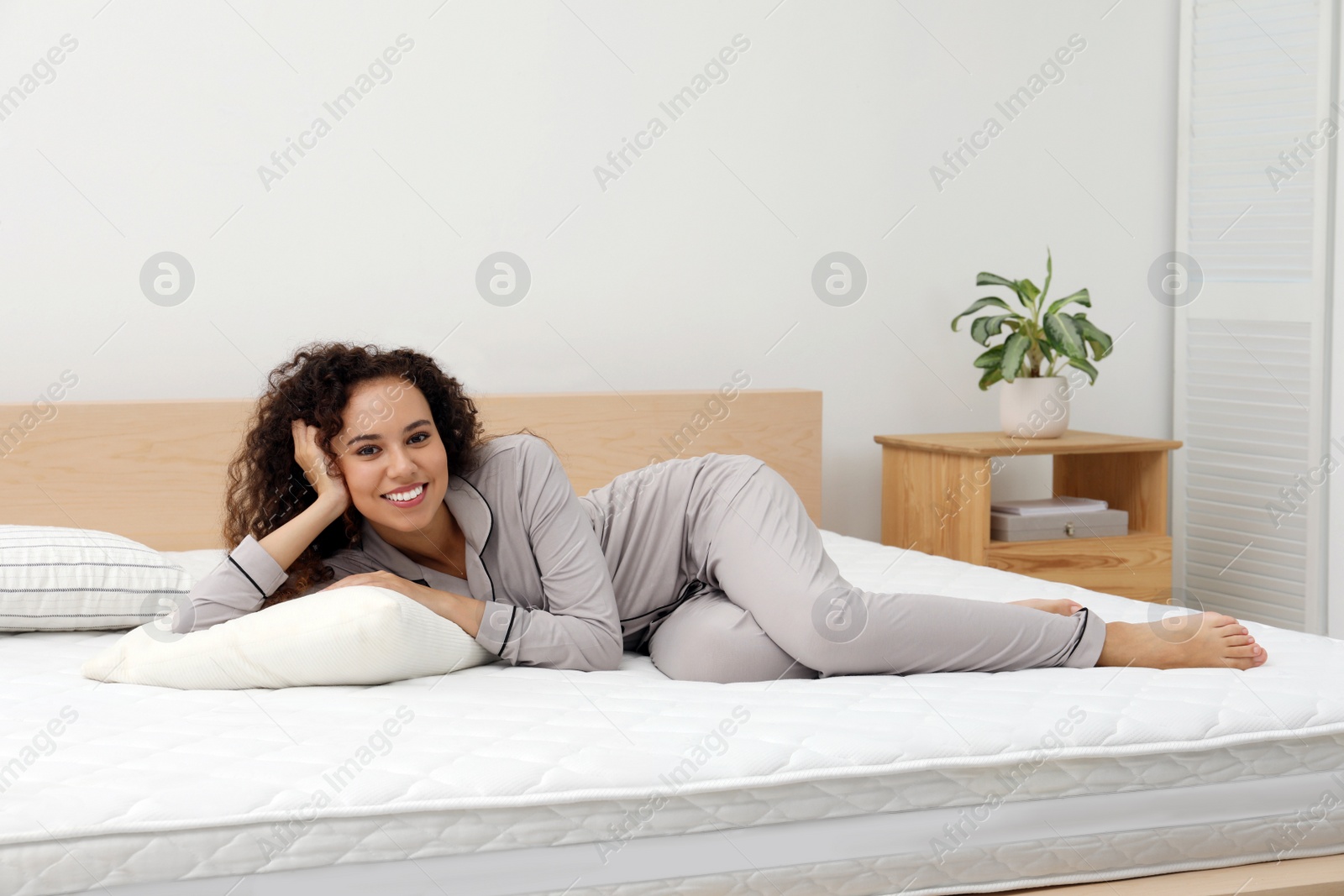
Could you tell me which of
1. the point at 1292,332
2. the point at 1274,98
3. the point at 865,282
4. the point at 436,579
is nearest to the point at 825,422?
the point at 865,282

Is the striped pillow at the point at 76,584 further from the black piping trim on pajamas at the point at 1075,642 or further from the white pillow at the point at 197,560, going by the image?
the black piping trim on pajamas at the point at 1075,642

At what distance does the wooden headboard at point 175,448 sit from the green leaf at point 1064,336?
0.84 meters

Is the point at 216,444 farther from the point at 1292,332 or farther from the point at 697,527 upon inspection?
the point at 1292,332

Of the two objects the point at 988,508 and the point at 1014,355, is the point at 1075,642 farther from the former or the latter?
the point at 1014,355

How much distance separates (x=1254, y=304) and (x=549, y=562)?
7.98ft

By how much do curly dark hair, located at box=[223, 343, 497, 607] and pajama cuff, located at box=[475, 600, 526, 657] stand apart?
0.22 m

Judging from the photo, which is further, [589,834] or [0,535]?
[0,535]

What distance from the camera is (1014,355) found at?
3.03 m

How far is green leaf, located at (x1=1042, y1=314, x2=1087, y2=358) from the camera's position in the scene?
117 inches

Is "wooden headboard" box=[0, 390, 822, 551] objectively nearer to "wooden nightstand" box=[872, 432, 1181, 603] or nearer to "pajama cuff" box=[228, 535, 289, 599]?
"wooden nightstand" box=[872, 432, 1181, 603]

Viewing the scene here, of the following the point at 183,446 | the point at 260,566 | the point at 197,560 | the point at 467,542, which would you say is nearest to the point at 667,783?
the point at 467,542

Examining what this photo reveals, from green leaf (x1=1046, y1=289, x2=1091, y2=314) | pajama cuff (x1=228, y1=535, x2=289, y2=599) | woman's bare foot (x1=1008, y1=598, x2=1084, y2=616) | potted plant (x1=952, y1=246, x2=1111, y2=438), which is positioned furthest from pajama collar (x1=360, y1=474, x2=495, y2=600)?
green leaf (x1=1046, y1=289, x2=1091, y2=314)

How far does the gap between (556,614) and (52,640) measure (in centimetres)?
77

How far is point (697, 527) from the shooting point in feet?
5.86
